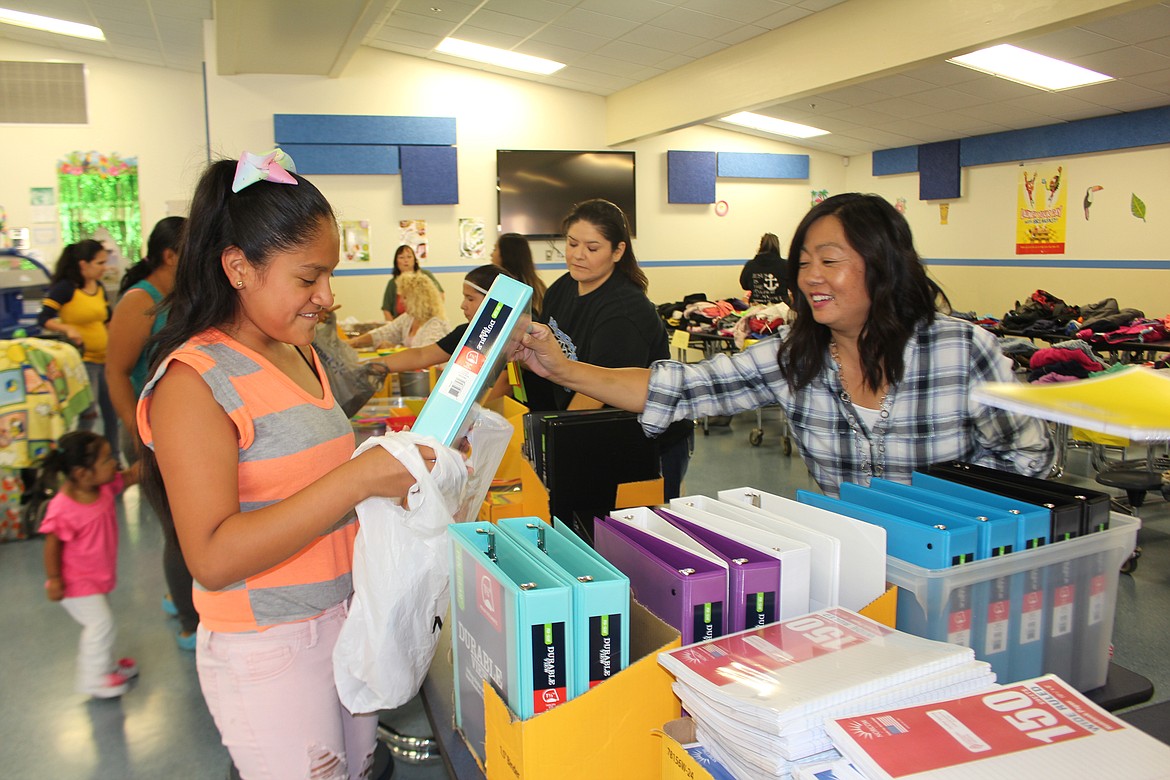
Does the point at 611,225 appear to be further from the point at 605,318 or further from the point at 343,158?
the point at 343,158

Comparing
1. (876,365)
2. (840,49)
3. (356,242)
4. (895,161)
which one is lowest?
(876,365)

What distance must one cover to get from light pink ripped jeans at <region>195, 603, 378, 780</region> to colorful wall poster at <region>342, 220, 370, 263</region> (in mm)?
8496

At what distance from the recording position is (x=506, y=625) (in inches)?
41.5

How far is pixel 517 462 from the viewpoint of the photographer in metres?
2.95

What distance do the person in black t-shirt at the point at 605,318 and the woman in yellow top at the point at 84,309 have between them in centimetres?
367

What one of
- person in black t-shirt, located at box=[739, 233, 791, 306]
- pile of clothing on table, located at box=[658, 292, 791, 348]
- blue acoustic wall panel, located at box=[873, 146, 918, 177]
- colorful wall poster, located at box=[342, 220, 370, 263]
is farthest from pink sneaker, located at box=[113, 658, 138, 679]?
blue acoustic wall panel, located at box=[873, 146, 918, 177]

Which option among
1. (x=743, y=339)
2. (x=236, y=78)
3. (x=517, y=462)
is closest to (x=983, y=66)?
(x=743, y=339)

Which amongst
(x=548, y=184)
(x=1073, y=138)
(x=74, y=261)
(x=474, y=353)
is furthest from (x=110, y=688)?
(x=1073, y=138)

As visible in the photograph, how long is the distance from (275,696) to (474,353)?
0.60 m

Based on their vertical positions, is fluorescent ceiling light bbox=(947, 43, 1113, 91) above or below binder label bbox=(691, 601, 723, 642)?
above

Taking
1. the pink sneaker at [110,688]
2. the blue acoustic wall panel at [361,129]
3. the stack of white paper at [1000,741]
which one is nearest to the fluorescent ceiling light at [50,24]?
the blue acoustic wall panel at [361,129]

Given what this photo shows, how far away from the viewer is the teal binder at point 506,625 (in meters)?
1.02

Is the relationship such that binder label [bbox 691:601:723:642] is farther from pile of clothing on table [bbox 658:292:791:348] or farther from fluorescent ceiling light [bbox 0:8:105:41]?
fluorescent ceiling light [bbox 0:8:105:41]

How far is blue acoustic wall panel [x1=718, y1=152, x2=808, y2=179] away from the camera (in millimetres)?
11148
